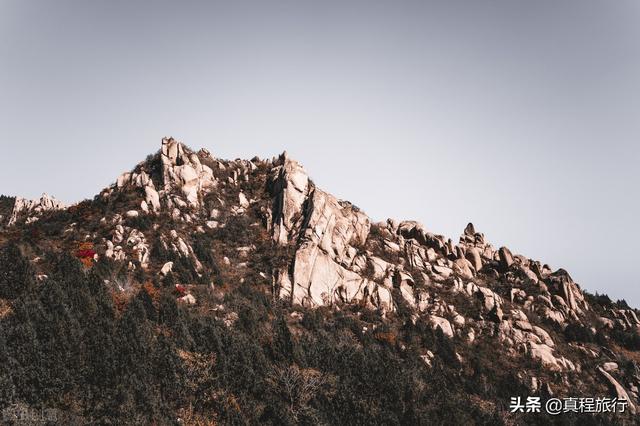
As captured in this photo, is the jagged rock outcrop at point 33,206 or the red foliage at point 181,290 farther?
the jagged rock outcrop at point 33,206

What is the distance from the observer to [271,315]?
197 ft

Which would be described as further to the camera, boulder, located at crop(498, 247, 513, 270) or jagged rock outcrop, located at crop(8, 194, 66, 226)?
boulder, located at crop(498, 247, 513, 270)

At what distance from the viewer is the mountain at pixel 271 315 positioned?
4231cm

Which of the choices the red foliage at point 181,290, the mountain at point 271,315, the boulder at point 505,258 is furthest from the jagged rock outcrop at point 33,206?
the boulder at point 505,258

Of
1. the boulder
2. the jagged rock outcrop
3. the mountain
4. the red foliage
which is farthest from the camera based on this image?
the boulder

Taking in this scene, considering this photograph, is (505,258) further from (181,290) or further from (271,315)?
(181,290)

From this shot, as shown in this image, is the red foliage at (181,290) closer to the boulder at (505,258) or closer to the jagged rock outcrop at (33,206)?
the jagged rock outcrop at (33,206)

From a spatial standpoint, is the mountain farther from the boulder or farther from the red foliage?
the boulder

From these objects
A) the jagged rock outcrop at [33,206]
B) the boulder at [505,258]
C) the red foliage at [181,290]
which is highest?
the boulder at [505,258]

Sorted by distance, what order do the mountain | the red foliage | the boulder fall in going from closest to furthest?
the mountain, the red foliage, the boulder

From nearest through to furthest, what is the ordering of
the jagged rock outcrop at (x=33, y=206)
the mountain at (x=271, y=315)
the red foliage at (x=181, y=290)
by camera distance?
1. the mountain at (x=271, y=315)
2. the red foliage at (x=181, y=290)
3. the jagged rock outcrop at (x=33, y=206)

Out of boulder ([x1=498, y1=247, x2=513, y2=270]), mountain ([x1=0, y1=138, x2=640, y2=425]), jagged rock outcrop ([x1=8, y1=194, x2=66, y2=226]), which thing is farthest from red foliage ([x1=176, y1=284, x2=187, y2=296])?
boulder ([x1=498, y1=247, x2=513, y2=270])

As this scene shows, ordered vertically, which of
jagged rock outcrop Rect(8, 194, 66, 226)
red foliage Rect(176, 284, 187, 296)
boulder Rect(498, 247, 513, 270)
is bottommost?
red foliage Rect(176, 284, 187, 296)

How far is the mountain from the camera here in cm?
4231
